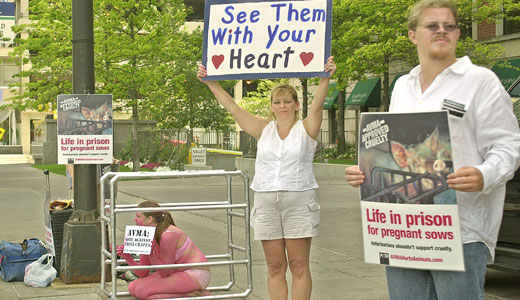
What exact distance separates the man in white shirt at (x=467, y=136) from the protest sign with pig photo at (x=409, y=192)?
0.07m

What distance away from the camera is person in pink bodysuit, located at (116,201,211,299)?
22.9ft

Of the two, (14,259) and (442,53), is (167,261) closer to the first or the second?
(14,259)

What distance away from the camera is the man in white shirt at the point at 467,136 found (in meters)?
3.30

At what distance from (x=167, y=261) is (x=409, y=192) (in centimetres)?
402

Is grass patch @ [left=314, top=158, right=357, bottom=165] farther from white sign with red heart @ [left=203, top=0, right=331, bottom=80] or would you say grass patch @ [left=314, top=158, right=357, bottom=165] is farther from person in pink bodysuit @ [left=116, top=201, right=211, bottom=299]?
white sign with red heart @ [left=203, top=0, right=331, bottom=80]

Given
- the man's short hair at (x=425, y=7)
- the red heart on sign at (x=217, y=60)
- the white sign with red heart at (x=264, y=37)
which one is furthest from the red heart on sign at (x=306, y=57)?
the man's short hair at (x=425, y=7)

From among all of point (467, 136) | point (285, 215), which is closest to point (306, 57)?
point (285, 215)

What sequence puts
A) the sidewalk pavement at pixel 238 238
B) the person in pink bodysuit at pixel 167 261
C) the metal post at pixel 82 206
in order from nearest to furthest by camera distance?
the person in pink bodysuit at pixel 167 261
the sidewalk pavement at pixel 238 238
the metal post at pixel 82 206

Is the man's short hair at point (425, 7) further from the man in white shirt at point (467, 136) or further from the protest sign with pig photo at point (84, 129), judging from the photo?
the protest sign with pig photo at point (84, 129)

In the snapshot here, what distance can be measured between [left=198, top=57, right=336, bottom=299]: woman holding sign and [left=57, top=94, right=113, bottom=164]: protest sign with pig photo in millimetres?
2840

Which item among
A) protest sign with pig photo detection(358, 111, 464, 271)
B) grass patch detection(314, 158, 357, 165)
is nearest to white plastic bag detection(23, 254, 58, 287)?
protest sign with pig photo detection(358, 111, 464, 271)

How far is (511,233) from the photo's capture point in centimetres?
714

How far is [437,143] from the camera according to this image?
3.24 metres

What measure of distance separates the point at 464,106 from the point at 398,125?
275 mm
